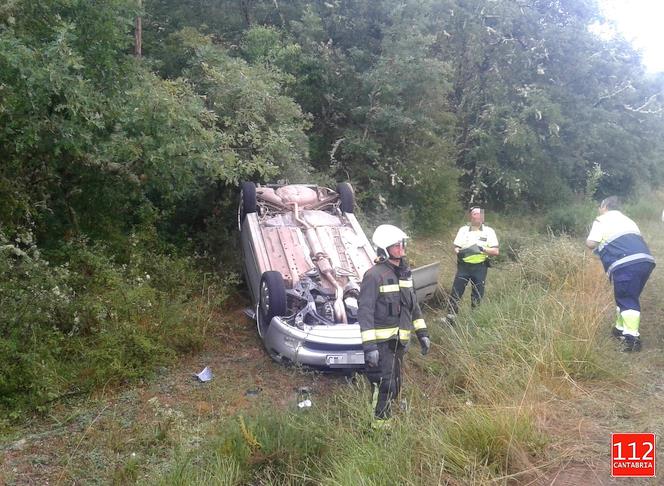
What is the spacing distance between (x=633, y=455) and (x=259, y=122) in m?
7.21

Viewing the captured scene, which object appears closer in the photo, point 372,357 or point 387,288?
point 372,357

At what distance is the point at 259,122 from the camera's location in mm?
9562

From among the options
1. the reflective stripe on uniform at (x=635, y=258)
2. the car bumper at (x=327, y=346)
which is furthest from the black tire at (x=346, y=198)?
the reflective stripe on uniform at (x=635, y=258)

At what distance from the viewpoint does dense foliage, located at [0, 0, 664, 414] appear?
20.7 ft

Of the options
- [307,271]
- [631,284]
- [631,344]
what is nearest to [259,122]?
[307,271]

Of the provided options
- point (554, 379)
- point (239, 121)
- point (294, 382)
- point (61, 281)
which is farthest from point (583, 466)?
point (239, 121)

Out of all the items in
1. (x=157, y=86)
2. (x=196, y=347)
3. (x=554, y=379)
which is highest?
(x=157, y=86)

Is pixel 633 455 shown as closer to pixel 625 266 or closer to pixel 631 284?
pixel 631 284

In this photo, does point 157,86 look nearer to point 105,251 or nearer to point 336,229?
point 105,251

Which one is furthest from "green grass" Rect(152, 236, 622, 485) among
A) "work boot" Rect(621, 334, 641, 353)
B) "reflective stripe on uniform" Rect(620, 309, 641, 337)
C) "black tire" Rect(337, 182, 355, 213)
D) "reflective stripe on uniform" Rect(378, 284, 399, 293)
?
"black tire" Rect(337, 182, 355, 213)

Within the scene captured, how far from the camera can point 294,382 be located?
20.2ft

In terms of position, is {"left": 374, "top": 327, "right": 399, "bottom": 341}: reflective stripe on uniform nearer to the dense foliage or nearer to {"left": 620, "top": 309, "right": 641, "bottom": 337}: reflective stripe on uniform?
the dense foliage

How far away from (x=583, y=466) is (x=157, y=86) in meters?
6.27

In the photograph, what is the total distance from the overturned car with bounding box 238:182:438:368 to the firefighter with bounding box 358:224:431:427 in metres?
0.95
